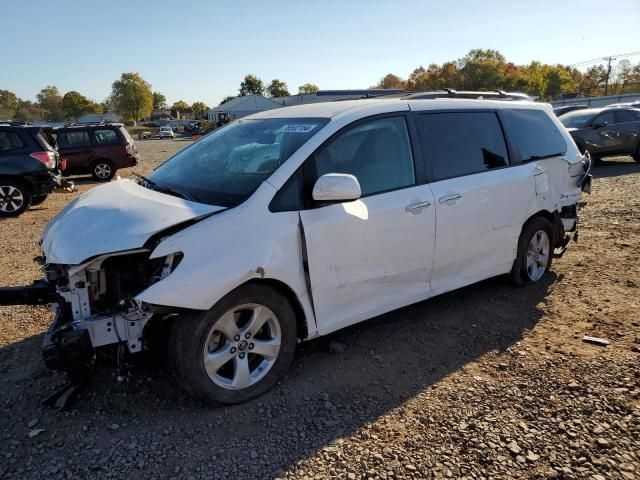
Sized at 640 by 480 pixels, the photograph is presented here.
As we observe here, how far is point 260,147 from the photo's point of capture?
11.9 feet

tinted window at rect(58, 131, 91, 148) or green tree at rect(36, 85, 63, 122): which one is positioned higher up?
green tree at rect(36, 85, 63, 122)

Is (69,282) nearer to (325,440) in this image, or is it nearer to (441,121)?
(325,440)

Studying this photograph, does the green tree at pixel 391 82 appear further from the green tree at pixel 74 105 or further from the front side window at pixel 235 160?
the front side window at pixel 235 160

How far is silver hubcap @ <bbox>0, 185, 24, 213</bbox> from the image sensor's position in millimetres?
9469

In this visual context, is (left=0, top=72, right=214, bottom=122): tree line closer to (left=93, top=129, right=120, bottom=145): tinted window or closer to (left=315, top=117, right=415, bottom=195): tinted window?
(left=93, top=129, right=120, bottom=145): tinted window

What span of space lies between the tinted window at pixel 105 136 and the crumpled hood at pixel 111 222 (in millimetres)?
12863

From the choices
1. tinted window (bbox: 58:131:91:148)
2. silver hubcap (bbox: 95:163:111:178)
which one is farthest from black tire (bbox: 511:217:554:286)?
tinted window (bbox: 58:131:91:148)

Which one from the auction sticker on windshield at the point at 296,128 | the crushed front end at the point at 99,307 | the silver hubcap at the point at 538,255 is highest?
the auction sticker on windshield at the point at 296,128

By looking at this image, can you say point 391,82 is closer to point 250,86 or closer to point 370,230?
point 250,86

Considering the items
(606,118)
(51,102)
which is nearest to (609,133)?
(606,118)

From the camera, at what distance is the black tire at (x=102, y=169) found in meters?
15.0

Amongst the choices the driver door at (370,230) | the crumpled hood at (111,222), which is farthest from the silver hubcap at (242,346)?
the crumpled hood at (111,222)

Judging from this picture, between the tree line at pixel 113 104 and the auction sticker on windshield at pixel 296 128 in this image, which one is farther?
the tree line at pixel 113 104

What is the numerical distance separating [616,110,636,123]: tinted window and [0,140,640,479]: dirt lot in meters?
11.8
